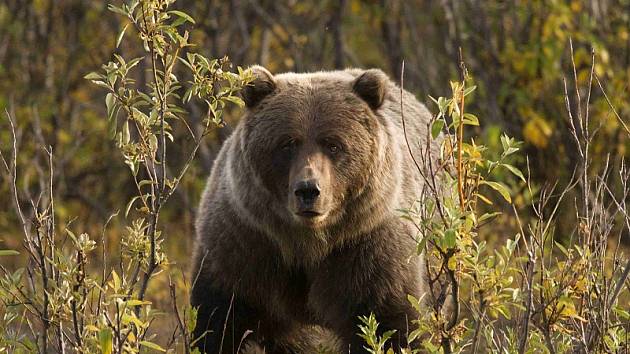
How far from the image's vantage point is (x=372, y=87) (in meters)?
5.56

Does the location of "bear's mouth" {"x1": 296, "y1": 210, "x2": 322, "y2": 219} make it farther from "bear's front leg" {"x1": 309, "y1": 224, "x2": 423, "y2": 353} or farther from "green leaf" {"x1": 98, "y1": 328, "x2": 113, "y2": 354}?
"green leaf" {"x1": 98, "y1": 328, "x2": 113, "y2": 354}

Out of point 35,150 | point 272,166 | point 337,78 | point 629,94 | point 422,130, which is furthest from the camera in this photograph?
point 35,150

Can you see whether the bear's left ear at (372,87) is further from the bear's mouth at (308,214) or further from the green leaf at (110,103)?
the green leaf at (110,103)

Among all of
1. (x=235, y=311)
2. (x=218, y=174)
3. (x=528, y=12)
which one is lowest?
Result: (x=235, y=311)

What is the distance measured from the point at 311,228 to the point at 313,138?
0.41 m

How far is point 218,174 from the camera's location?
6.06 meters

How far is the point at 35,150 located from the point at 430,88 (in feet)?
12.0

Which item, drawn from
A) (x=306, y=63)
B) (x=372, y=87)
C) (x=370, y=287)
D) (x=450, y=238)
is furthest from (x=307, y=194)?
(x=306, y=63)

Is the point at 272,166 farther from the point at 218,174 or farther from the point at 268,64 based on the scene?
the point at 268,64

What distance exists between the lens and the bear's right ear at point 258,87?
5.51 metres

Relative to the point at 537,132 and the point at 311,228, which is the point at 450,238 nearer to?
the point at 311,228

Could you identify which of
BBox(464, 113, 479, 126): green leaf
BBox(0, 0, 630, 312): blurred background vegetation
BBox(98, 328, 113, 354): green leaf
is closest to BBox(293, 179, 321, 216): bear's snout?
BBox(464, 113, 479, 126): green leaf

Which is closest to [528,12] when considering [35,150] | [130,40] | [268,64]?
[268,64]

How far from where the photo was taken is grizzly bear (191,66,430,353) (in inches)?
212
